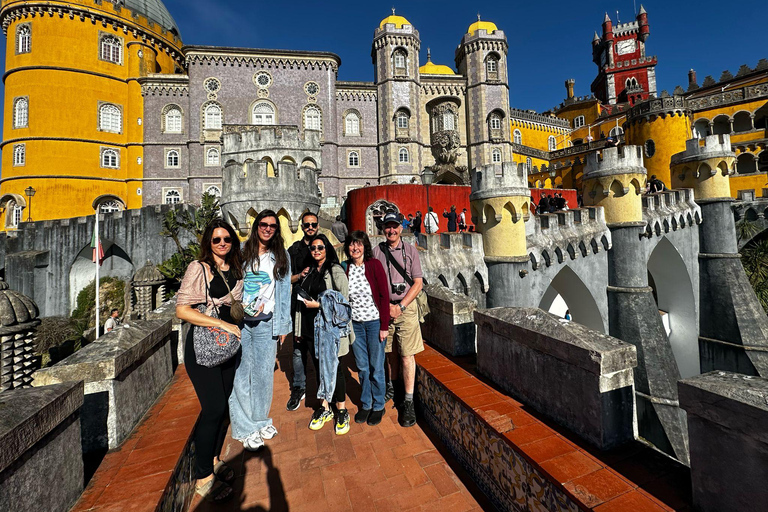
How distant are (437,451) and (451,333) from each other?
1.29 m

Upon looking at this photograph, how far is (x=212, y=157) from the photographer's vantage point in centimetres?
2617

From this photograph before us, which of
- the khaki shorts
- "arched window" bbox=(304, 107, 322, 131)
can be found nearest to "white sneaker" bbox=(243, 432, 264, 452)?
the khaki shorts

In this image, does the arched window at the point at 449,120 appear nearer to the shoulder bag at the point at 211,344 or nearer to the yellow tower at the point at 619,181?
the yellow tower at the point at 619,181

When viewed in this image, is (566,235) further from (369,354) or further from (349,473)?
(349,473)

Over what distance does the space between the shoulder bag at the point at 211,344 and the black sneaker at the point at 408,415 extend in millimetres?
1826

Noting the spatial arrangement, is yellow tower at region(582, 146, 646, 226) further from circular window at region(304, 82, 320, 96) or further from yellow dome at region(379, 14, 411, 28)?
yellow dome at region(379, 14, 411, 28)

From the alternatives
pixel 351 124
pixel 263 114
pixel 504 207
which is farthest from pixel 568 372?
pixel 263 114

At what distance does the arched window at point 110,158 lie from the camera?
2558 centimetres

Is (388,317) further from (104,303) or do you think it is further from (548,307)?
(104,303)

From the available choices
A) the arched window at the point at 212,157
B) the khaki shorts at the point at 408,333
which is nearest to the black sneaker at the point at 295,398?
the khaki shorts at the point at 408,333

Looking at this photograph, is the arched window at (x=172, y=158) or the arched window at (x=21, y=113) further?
the arched window at (x=172, y=158)

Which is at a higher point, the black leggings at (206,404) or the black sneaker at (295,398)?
the black leggings at (206,404)

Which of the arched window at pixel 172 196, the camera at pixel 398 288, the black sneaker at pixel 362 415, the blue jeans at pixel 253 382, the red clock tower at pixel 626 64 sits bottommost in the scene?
the black sneaker at pixel 362 415

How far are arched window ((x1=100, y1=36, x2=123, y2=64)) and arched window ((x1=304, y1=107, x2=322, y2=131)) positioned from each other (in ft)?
50.7
